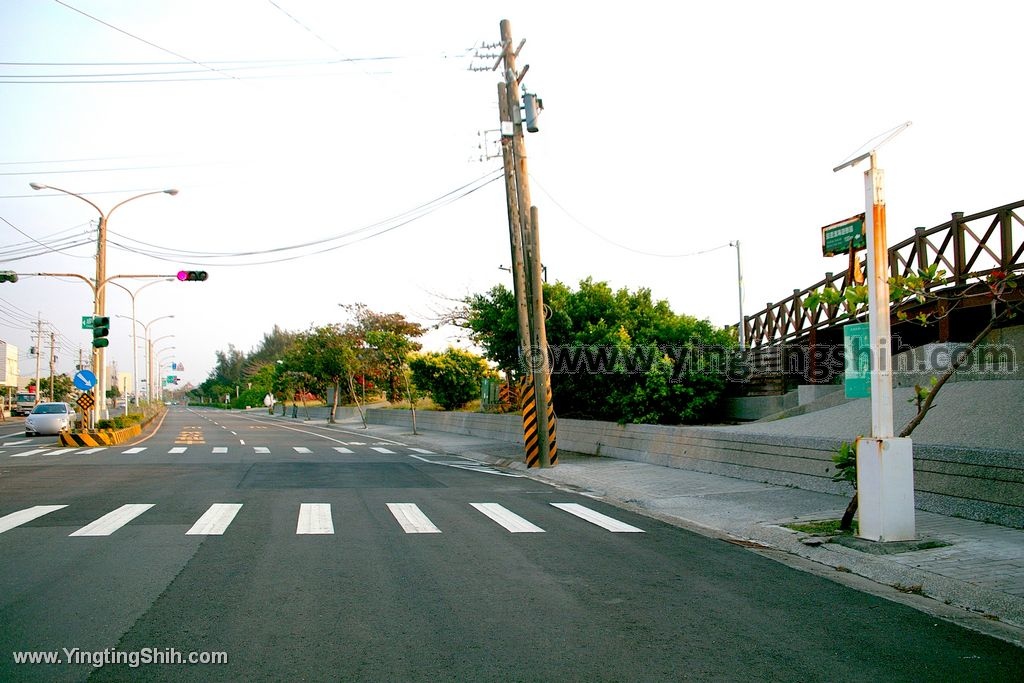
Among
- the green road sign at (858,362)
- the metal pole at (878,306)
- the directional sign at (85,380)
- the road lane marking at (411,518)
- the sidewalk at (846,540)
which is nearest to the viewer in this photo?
the sidewalk at (846,540)

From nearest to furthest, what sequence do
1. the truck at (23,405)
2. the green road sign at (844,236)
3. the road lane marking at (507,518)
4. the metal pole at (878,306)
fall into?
1. the metal pole at (878,306)
2. the green road sign at (844,236)
3. the road lane marking at (507,518)
4. the truck at (23,405)

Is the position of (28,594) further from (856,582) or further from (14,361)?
(14,361)

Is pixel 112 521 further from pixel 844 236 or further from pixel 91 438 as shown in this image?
pixel 91 438

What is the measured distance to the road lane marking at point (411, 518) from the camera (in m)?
10.7

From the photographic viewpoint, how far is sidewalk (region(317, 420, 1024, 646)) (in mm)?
7141

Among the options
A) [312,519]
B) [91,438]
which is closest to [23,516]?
[312,519]

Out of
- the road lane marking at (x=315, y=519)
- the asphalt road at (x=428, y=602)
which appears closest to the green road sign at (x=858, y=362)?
the asphalt road at (x=428, y=602)

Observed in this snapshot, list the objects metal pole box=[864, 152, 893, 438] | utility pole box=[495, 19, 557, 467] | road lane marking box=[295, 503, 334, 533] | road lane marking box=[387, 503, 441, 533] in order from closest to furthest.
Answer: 1. metal pole box=[864, 152, 893, 438]
2. road lane marking box=[295, 503, 334, 533]
3. road lane marking box=[387, 503, 441, 533]
4. utility pole box=[495, 19, 557, 467]

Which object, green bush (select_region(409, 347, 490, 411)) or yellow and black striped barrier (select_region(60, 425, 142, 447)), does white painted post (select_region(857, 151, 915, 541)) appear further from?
green bush (select_region(409, 347, 490, 411))

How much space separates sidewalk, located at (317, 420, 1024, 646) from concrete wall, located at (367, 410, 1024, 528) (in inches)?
9.7

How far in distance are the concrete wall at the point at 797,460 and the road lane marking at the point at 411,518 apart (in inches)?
260

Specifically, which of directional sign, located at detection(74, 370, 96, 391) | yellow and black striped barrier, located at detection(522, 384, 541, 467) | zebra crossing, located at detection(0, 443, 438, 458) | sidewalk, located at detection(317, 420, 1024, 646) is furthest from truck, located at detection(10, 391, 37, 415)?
sidewalk, located at detection(317, 420, 1024, 646)

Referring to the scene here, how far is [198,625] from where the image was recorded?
243 inches

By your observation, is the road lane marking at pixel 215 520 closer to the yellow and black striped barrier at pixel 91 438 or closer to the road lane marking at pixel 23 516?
the road lane marking at pixel 23 516
